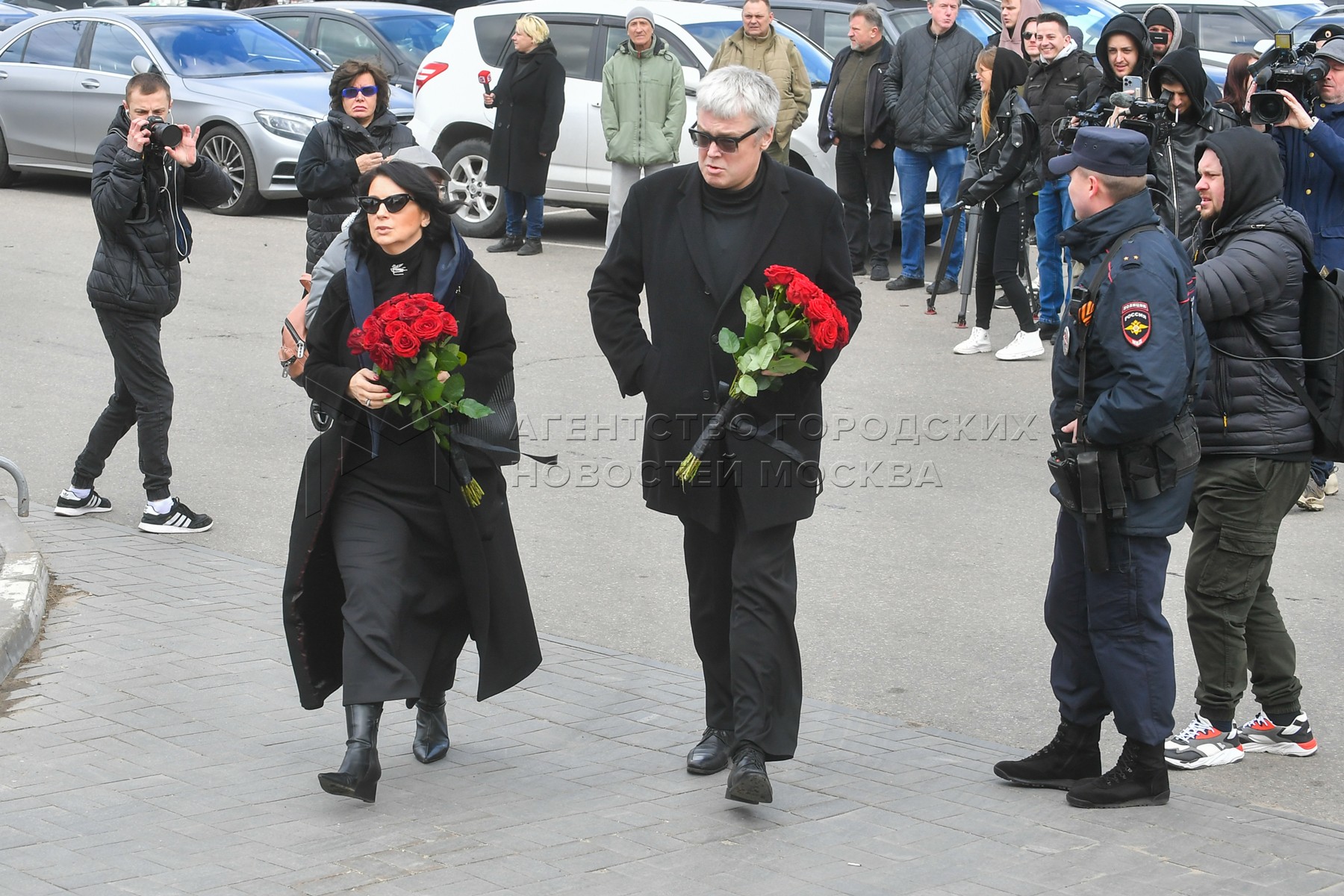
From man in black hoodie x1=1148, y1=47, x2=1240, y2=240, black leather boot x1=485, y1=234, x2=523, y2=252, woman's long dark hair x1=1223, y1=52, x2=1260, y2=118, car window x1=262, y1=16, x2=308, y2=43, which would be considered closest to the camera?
man in black hoodie x1=1148, y1=47, x2=1240, y2=240

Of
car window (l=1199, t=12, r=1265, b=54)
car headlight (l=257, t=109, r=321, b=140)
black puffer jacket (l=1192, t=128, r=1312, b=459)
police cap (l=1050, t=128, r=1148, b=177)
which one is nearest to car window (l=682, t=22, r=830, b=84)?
car headlight (l=257, t=109, r=321, b=140)

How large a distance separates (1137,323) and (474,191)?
11616 millimetres

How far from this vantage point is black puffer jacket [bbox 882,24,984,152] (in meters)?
12.3

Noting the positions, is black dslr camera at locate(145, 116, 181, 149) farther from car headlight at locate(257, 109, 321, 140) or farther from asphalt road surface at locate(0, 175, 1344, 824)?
car headlight at locate(257, 109, 321, 140)

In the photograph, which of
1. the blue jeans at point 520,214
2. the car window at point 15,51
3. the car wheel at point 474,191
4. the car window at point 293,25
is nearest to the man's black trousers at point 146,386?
the blue jeans at point 520,214

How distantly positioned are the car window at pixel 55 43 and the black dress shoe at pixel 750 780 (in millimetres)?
14992

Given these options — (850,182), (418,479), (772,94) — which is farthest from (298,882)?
(850,182)

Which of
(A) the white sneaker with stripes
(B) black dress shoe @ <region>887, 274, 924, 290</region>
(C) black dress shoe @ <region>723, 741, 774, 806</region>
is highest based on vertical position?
(B) black dress shoe @ <region>887, 274, 924, 290</region>

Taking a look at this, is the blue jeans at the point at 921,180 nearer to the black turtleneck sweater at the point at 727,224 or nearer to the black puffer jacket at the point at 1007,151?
the black puffer jacket at the point at 1007,151

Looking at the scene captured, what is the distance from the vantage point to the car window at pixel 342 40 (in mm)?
18984

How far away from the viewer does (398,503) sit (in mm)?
4875

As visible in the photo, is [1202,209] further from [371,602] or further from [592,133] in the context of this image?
[592,133]

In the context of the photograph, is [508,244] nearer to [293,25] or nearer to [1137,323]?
[293,25]

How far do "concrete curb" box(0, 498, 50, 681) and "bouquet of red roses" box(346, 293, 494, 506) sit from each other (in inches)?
79.5
